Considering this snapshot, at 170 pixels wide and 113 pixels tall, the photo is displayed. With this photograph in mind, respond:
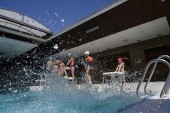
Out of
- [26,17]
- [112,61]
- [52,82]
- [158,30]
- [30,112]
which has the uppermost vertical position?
[26,17]

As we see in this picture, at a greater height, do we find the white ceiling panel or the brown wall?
the white ceiling panel

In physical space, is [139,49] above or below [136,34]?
below

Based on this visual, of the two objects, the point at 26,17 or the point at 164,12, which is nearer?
the point at 164,12

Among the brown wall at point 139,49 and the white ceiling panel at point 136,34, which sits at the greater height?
the white ceiling panel at point 136,34

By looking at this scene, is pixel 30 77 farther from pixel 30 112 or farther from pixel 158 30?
pixel 30 112

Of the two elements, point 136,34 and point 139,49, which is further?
point 139,49

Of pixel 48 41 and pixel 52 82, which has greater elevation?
pixel 48 41

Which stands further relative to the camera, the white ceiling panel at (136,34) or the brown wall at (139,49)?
the brown wall at (139,49)

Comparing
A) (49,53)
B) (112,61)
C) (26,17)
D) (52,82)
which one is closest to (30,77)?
(49,53)

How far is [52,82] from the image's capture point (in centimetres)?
632

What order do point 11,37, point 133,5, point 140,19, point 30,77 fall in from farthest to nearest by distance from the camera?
point 30,77 → point 11,37 → point 140,19 → point 133,5

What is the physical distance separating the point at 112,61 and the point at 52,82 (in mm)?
10909

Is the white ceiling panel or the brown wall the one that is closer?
the white ceiling panel

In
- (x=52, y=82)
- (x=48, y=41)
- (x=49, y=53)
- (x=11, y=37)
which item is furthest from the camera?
(x=49, y=53)
